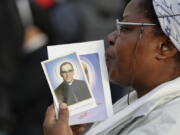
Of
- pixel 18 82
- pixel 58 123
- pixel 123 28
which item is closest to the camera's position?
pixel 58 123

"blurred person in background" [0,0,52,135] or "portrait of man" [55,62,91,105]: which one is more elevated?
"portrait of man" [55,62,91,105]

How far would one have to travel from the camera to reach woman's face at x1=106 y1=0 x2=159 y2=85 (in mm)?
3754

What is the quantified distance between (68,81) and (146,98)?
1.45 feet

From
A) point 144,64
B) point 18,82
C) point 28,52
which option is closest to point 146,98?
point 144,64

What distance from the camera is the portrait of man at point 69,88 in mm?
3836

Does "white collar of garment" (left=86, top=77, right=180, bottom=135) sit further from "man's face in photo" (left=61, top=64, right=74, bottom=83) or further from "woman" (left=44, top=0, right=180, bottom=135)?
"man's face in photo" (left=61, top=64, right=74, bottom=83)

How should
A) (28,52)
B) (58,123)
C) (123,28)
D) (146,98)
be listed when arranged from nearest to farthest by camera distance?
(146,98) → (58,123) → (123,28) → (28,52)

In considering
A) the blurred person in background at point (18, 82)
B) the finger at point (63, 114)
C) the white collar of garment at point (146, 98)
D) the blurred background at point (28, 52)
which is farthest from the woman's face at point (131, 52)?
the blurred person in background at point (18, 82)

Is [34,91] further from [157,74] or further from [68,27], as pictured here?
[157,74]

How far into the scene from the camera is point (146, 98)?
3670 mm

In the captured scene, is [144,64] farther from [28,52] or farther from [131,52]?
[28,52]

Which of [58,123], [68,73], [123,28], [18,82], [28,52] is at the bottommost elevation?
[18,82]

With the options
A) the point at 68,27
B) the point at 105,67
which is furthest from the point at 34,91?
the point at 105,67

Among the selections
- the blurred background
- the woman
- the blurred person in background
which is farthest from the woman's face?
the blurred person in background
